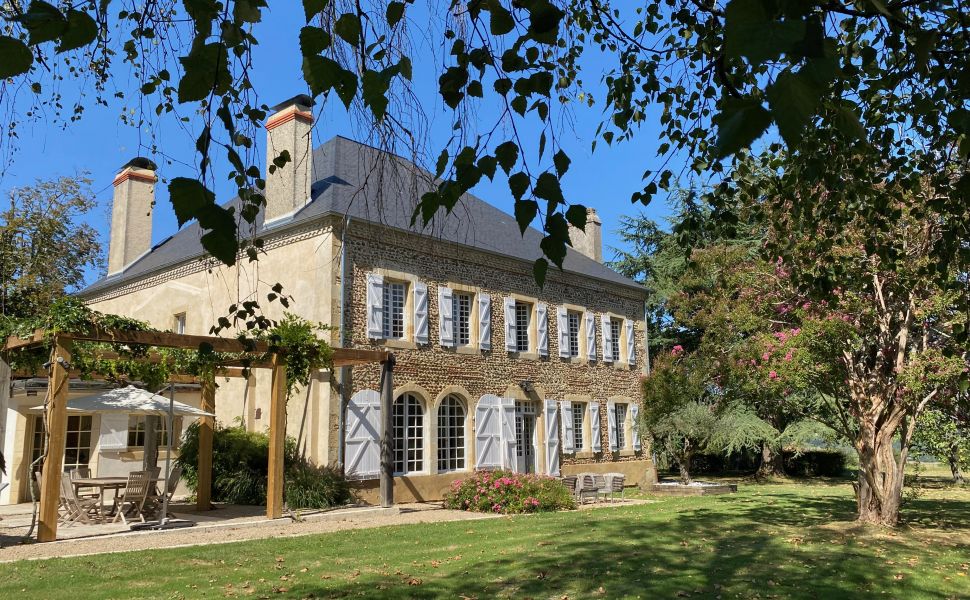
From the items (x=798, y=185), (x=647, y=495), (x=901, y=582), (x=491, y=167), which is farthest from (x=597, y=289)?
(x=491, y=167)

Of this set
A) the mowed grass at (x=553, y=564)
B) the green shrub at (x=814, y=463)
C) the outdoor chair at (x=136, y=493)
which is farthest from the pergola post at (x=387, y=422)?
the green shrub at (x=814, y=463)

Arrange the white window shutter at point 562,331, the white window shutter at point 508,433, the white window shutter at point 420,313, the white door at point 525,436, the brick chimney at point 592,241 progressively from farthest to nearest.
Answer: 1. the brick chimney at point 592,241
2. the white window shutter at point 562,331
3. the white door at point 525,436
4. the white window shutter at point 508,433
5. the white window shutter at point 420,313

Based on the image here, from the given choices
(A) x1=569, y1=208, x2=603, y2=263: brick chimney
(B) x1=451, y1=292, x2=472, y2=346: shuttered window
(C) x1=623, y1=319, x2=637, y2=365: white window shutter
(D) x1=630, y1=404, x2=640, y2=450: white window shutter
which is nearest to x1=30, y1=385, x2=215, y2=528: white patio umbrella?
(B) x1=451, y1=292, x2=472, y2=346: shuttered window

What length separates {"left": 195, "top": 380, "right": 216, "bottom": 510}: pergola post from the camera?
12.9 metres

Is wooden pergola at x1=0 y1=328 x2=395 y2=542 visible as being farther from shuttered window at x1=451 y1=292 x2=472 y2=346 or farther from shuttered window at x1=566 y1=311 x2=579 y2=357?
shuttered window at x1=566 y1=311 x2=579 y2=357

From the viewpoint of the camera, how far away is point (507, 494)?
13664 mm

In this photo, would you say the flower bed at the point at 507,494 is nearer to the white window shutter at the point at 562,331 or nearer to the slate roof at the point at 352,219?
the slate roof at the point at 352,219

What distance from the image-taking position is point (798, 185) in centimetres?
501

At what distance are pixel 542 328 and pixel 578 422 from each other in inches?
123

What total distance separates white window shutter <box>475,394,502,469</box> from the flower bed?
2.45 meters

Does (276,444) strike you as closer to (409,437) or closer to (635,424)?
(409,437)

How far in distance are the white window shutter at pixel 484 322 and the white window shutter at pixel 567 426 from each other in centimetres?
298

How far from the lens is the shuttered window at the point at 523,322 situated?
18.9 metres

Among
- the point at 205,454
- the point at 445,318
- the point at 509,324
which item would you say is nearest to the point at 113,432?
the point at 205,454
